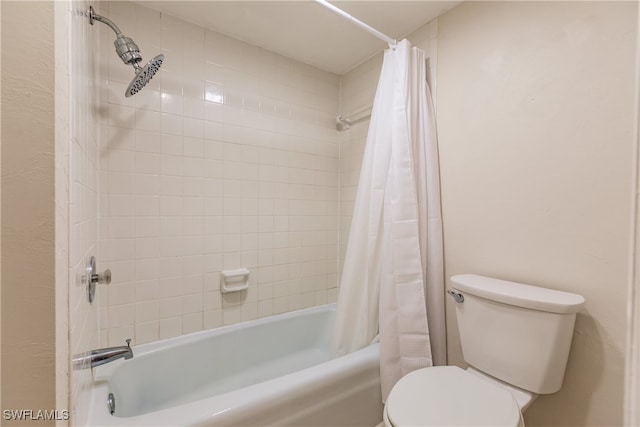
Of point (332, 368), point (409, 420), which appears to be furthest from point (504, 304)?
point (332, 368)

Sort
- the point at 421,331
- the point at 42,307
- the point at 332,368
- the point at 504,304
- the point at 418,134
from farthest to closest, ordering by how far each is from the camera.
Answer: the point at 418,134, the point at 421,331, the point at 332,368, the point at 504,304, the point at 42,307

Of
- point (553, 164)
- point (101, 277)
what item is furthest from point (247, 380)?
point (553, 164)

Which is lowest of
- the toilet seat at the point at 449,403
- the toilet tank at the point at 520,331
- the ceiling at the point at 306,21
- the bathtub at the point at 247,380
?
the bathtub at the point at 247,380

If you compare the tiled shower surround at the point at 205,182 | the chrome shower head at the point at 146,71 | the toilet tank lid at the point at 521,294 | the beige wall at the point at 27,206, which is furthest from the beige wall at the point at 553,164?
the beige wall at the point at 27,206

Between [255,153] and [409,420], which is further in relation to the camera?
[255,153]

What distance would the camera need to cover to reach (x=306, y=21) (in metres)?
1.50

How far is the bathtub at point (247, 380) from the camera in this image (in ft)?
2.95

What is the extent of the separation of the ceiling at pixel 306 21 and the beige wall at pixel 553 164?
0.85 feet

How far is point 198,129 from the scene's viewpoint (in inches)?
60.6

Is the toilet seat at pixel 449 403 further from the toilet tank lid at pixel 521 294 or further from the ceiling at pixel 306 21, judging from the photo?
the ceiling at pixel 306 21

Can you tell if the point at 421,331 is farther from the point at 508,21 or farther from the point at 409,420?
the point at 508,21

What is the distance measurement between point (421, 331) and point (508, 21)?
1423 millimetres

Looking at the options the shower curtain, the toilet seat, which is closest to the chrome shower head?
the shower curtain

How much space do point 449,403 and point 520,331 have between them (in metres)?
0.37
